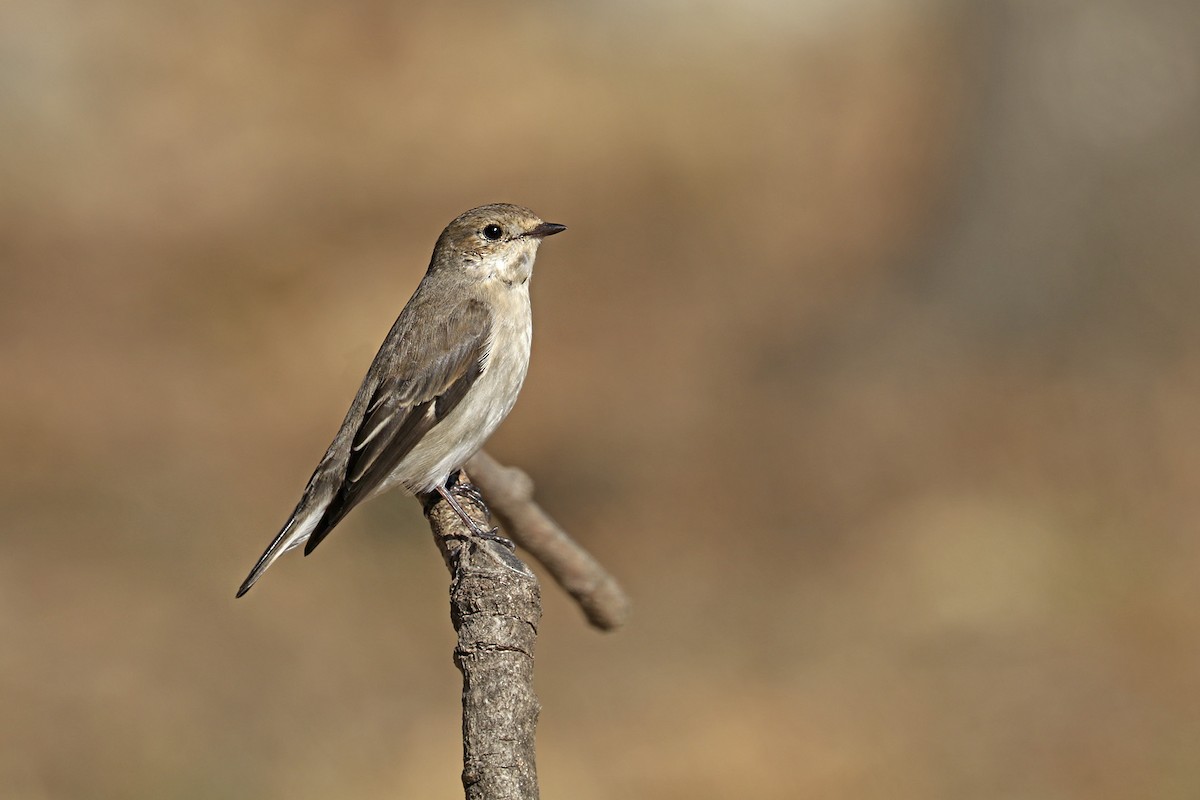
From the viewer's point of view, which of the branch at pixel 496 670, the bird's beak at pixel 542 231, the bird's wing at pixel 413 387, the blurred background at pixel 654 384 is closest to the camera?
the branch at pixel 496 670

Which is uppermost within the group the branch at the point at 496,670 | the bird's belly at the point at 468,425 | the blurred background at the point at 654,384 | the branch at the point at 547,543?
the blurred background at the point at 654,384

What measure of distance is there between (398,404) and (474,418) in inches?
12.9

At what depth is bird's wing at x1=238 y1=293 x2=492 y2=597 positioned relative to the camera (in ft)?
18.1

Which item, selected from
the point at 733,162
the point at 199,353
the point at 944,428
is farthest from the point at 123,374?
the point at 944,428

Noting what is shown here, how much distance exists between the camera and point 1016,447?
11.8 m

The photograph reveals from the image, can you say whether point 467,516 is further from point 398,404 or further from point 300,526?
point 300,526

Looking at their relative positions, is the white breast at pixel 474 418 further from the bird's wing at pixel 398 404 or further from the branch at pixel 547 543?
the branch at pixel 547 543

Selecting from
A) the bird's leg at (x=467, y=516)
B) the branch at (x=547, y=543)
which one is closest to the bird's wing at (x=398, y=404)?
the bird's leg at (x=467, y=516)

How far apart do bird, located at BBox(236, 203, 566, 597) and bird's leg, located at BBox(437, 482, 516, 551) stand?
0.02 m

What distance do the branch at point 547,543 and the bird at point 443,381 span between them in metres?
0.17

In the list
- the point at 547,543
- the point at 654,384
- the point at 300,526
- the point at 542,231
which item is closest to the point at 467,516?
the point at 547,543

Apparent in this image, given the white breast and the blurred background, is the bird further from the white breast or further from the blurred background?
the blurred background

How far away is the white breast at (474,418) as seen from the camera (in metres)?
5.57

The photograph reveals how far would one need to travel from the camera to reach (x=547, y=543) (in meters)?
5.28
